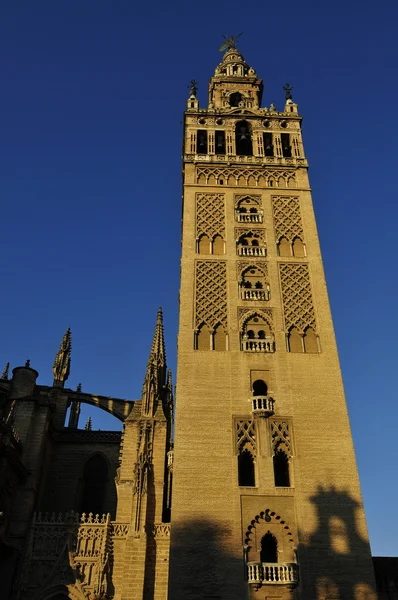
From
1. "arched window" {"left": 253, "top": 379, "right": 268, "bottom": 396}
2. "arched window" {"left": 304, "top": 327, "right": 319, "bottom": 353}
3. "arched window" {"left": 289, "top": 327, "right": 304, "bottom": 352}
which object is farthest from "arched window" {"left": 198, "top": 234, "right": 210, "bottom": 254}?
"arched window" {"left": 253, "top": 379, "right": 268, "bottom": 396}

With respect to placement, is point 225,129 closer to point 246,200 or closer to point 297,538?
point 246,200

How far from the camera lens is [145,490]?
19547mm

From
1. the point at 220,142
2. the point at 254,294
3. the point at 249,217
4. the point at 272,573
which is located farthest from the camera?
the point at 220,142

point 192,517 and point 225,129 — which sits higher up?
point 225,129

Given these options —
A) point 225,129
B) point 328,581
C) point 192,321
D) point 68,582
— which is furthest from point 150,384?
point 225,129

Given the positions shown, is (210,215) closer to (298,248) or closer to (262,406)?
(298,248)

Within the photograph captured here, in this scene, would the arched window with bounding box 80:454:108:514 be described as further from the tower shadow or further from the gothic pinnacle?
the tower shadow

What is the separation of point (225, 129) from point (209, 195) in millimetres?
5457

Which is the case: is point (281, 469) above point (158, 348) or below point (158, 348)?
below

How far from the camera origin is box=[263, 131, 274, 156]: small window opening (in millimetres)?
30984

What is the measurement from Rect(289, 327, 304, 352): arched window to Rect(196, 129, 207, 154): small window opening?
1298 cm

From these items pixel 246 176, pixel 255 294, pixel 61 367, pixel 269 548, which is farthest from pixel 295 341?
pixel 61 367

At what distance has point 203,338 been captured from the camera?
22.6m

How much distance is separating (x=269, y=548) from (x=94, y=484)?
10.1m
